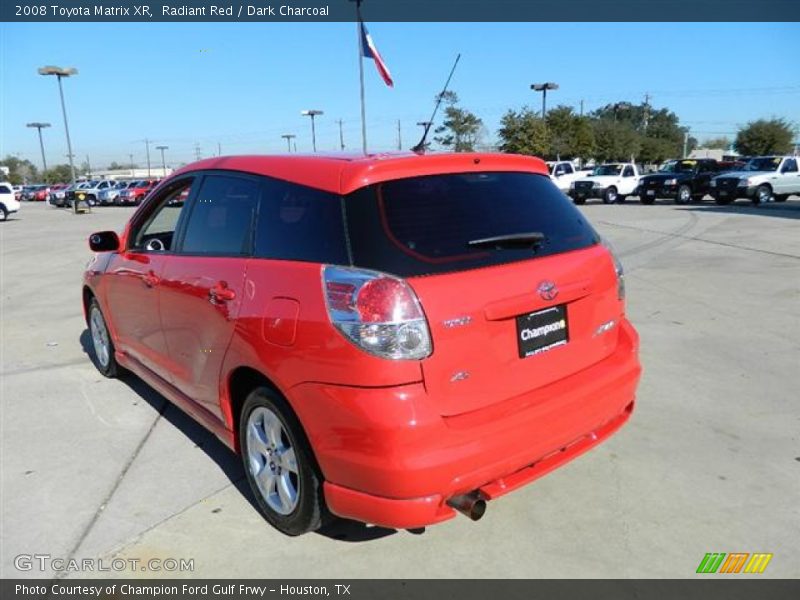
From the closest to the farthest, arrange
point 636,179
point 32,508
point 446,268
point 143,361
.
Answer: point 446,268
point 32,508
point 143,361
point 636,179

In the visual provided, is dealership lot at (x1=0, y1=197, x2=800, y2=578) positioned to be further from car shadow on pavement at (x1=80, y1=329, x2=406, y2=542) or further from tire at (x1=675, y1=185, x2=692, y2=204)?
tire at (x1=675, y1=185, x2=692, y2=204)

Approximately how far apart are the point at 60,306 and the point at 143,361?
16.5ft

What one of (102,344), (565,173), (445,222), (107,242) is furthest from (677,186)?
(445,222)

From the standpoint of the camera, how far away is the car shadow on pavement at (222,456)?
2.98 m

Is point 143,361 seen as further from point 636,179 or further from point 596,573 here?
point 636,179

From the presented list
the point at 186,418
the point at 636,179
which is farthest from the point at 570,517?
the point at 636,179

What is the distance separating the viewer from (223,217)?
11.0 ft

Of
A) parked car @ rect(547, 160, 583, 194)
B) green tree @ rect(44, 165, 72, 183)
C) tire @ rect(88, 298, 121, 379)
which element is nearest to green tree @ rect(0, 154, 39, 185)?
green tree @ rect(44, 165, 72, 183)

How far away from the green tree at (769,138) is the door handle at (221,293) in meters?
78.2

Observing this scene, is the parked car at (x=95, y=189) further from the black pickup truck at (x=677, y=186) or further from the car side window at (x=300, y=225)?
the car side window at (x=300, y=225)

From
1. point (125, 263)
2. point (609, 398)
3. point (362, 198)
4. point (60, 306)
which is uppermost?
point (362, 198)

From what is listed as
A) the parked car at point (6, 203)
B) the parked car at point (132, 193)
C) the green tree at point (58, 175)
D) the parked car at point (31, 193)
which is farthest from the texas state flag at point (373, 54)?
the green tree at point (58, 175)

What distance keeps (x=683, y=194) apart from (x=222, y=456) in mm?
28850
